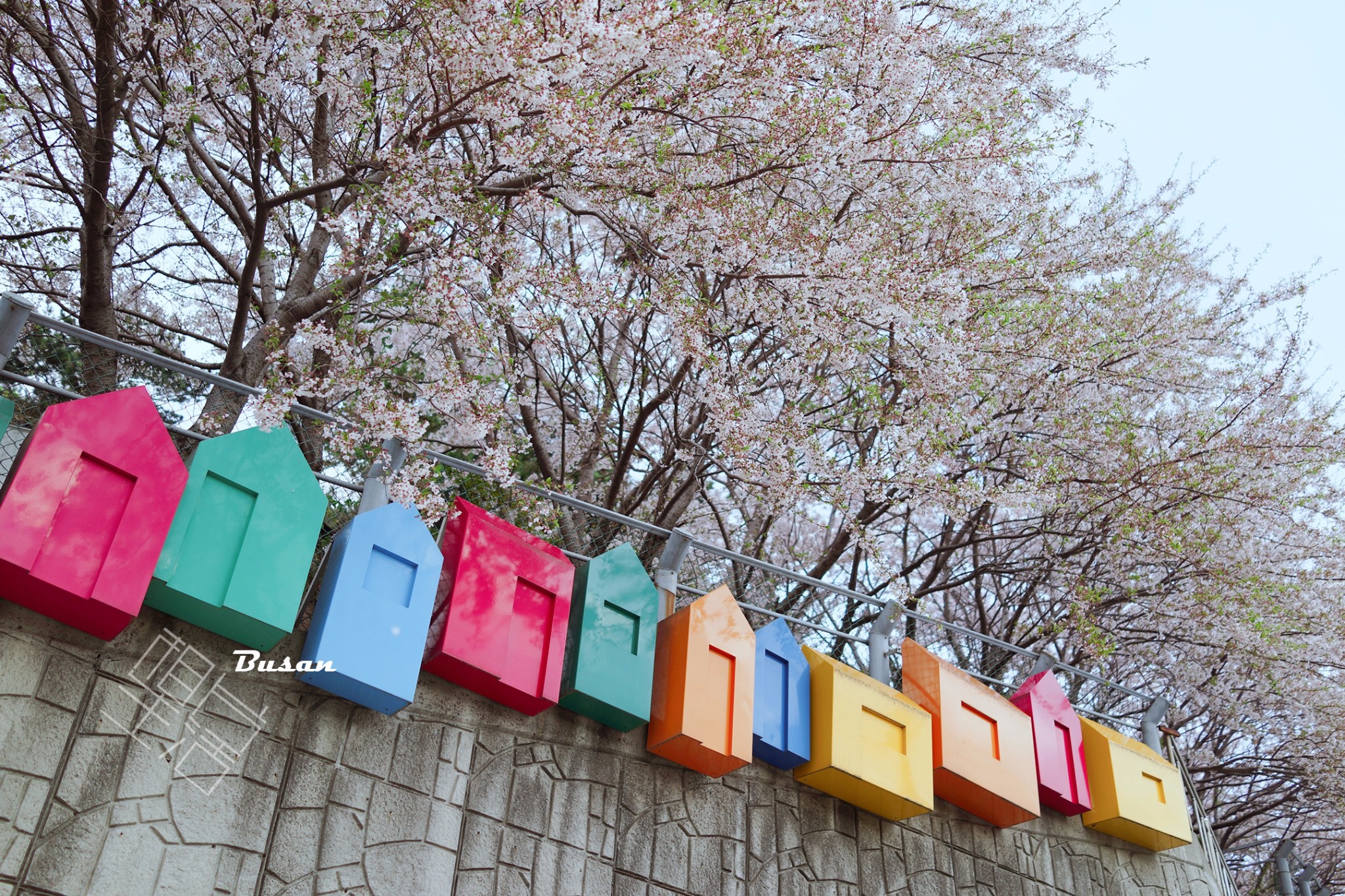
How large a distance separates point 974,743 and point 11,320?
539 cm

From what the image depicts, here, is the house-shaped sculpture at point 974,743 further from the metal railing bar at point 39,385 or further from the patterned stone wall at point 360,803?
the metal railing bar at point 39,385

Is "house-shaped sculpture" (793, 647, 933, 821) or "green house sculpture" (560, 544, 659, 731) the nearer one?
"green house sculpture" (560, 544, 659, 731)

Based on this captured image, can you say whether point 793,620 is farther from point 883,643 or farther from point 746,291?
point 746,291

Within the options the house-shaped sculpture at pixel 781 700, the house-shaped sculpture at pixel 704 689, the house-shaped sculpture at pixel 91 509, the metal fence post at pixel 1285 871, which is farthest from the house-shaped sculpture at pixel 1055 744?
the house-shaped sculpture at pixel 91 509

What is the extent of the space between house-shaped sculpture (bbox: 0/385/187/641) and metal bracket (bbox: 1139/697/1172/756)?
6.75 m

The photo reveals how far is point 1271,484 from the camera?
9.34 metres

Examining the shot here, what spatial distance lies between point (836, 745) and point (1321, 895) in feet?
27.0

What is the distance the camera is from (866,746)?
222 inches

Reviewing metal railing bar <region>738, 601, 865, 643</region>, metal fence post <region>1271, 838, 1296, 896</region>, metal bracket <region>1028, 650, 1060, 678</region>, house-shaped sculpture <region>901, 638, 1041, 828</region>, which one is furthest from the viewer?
metal fence post <region>1271, 838, 1296, 896</region>

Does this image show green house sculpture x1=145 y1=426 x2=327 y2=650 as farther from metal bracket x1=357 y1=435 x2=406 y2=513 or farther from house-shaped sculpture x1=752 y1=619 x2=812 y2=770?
house-shaped sculpture x1=752 y1=619 x2=812 y2=770

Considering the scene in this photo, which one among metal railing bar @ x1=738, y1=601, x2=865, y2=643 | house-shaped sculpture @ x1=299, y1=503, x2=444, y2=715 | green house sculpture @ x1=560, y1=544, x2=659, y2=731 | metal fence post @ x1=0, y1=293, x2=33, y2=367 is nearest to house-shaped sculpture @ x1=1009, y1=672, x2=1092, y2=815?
metal railing bar @ x1=738, y1=601, x2=865, y2=643

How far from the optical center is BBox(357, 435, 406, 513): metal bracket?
4.82 meters

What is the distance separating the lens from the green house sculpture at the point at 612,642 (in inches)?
193

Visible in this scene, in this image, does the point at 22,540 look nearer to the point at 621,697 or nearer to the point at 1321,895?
the point at 621,697
